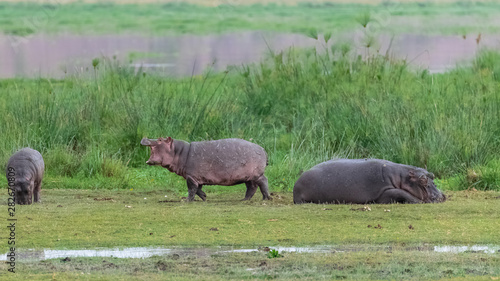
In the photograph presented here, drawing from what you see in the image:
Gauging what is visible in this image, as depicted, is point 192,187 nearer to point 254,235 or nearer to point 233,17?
point 254,235

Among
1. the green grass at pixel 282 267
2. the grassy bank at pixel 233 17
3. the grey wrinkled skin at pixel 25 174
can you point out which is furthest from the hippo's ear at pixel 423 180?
the grassy bank at pixel 233 17

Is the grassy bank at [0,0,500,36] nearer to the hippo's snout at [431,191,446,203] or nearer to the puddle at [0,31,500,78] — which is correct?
the puddle at [0,31,500,78]

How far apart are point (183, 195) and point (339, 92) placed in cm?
477

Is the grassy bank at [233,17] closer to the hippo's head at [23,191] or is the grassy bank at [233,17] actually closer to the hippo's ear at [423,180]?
the hippo's ear at [423,180]

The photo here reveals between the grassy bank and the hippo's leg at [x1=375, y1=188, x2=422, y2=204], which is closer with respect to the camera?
the hippo's leg at [x1=375, y1=188, x2=422, y2=204]

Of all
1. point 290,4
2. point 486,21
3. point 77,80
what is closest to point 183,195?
point 77,80

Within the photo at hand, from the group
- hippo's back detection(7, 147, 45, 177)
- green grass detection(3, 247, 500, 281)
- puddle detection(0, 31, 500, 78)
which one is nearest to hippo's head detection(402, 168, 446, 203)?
green grass detection(3, 247, 500, 281)

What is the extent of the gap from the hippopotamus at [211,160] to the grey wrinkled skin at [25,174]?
1.14 meters

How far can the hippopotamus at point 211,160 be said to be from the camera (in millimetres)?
9906

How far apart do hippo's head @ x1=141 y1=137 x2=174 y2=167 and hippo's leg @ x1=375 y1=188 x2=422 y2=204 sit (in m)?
2.25

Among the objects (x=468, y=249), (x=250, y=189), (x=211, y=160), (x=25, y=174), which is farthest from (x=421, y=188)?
(x=25, y=174)

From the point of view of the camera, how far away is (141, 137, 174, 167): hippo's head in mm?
10000

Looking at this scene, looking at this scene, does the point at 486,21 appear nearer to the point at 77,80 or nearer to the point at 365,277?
the point at 77,80

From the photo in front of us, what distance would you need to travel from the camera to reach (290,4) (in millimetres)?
45250
